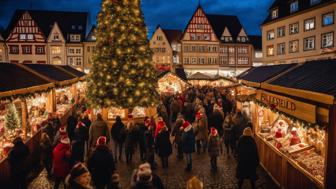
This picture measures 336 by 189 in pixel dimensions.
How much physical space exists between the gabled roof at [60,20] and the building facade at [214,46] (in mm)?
17701

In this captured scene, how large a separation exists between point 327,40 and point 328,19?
212 centimetres

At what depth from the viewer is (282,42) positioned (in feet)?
115

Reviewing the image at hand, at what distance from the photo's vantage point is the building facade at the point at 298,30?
28.6 meters

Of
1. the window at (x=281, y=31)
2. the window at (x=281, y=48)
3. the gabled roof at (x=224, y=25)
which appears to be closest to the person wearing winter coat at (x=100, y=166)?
the window at (x=281, y=48)

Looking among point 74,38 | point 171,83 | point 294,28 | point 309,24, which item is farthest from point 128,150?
point 74,38

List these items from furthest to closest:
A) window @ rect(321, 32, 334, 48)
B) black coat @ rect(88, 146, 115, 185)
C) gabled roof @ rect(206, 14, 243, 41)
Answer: gabled roof @ rect(206, 14, 243, 41)
window @ rect(321, 32, 334, 48)
black coat @ rect(88, 146, 115, 185)

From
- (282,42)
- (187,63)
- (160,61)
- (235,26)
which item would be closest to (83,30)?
(160,61)

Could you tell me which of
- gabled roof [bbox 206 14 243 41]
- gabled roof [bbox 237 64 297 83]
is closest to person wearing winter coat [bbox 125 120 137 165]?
gabled roof [bbox 237 64 297 83]

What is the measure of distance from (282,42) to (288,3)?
15.4ft

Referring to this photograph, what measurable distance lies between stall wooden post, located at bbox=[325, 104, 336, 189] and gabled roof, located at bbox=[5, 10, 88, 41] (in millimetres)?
45661

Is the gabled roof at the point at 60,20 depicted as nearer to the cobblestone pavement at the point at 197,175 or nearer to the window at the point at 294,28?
the window at the point at 294,28

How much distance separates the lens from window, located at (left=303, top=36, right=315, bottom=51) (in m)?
30.5

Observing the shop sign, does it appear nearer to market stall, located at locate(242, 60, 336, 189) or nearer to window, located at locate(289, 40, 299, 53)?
market stall, located at locate(242, 60, 336, 189)

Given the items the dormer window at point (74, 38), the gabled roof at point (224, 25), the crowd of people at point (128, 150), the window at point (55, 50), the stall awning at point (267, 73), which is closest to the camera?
the crowd of people at point (128, 150)
